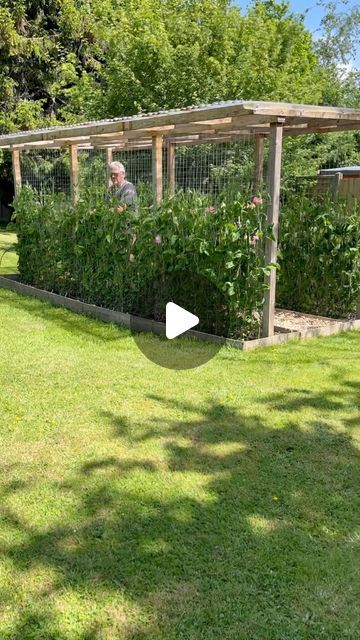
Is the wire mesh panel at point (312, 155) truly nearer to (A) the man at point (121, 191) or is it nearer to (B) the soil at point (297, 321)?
(B) the soil at point (297, 321)

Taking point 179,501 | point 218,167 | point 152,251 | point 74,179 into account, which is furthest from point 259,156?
point 179,501

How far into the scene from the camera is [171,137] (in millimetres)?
8695

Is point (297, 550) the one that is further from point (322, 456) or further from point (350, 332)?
point (350, 332)

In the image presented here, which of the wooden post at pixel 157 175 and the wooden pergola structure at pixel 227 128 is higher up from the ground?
the wooden pergola structure at pixel 227 128

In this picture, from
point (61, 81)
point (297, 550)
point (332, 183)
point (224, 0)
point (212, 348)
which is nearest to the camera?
point (297, 550)

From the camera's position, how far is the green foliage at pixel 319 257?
6715 mm

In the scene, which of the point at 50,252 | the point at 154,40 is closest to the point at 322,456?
the point at 50,252

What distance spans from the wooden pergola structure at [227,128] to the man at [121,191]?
1.24ft

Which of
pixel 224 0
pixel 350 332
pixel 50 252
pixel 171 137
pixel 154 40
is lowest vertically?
pixel 350 332

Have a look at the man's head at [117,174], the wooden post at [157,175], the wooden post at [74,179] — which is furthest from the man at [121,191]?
the wooden post at [74,179]

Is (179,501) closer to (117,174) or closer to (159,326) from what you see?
(159,326)

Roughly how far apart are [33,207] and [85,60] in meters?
15.3

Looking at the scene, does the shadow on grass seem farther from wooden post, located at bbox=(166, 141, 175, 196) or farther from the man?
wooden post, located at bbox=(166, 141, 175, 196)

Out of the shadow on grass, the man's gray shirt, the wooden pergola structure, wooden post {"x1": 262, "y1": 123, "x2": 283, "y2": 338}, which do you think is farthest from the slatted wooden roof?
the shadow on grass
